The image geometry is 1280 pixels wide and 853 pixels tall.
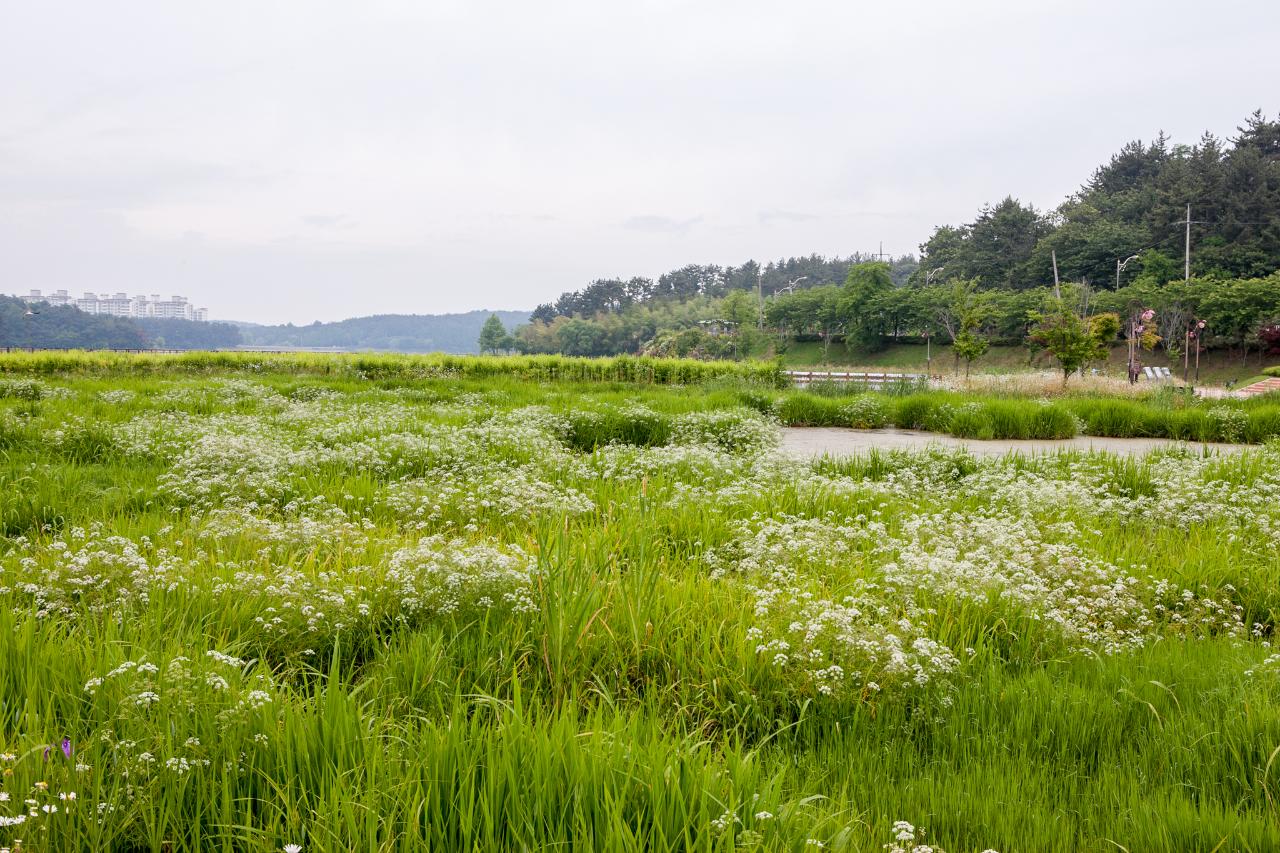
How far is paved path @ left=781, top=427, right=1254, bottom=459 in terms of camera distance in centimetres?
1109

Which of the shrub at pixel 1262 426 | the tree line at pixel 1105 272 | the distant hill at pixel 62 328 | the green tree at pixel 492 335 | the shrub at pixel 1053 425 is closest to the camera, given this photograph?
the shrub at pixel 1262 426

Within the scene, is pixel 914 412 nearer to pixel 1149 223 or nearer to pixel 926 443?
pixel 926 443

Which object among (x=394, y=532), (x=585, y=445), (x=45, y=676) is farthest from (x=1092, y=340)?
(x=45, y=676)

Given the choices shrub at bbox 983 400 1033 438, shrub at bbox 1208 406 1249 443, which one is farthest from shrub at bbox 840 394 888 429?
shrub at bbox 1208 406 1249 443

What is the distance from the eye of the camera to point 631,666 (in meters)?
3.47

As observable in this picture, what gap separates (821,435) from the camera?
13.3 metres

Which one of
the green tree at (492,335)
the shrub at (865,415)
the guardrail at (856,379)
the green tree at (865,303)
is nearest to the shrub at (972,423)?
the shrub at (865,415)

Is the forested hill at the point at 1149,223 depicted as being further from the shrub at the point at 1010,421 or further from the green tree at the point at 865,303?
the shrub at the point at 1010,421

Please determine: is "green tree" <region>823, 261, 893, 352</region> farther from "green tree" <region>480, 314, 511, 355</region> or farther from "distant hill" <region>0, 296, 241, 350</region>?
"green tree" <region>480, 314, 511, 355</region>

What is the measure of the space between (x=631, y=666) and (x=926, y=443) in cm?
838

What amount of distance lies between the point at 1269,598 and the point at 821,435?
8767mm

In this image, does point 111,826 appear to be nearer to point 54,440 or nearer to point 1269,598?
point 1269,598

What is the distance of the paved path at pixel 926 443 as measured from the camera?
11.1 meters

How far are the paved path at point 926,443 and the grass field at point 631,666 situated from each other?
382cm
